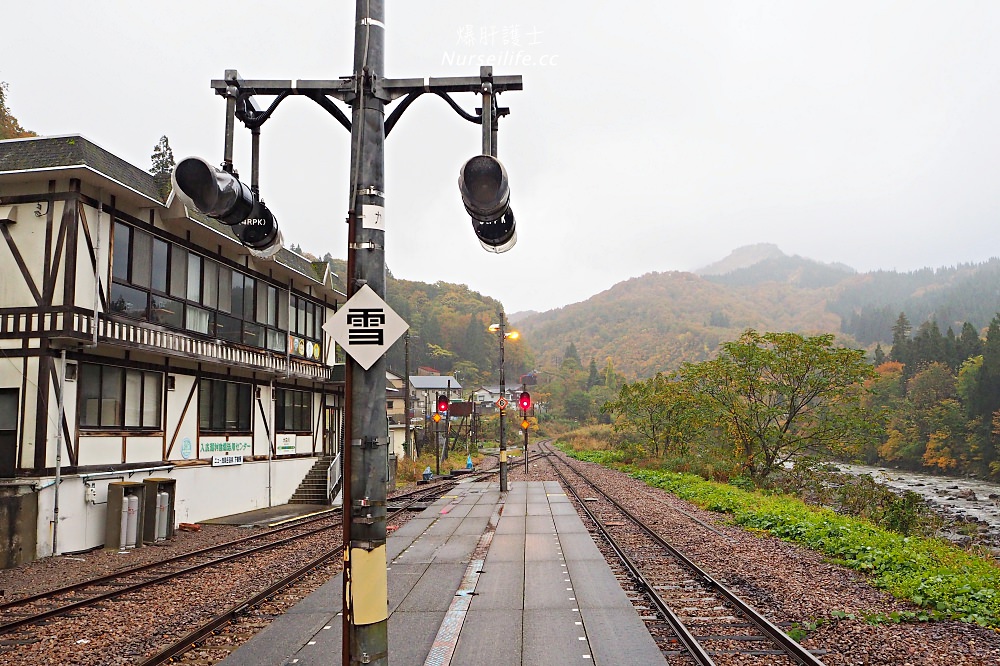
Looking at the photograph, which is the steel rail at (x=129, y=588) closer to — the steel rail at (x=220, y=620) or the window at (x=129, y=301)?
the steel rail at (x=220, y=620)

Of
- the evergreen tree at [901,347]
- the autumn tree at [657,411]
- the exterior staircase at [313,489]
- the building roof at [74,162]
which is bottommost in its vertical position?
the exterior staircase at [313,489]

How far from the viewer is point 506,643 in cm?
757

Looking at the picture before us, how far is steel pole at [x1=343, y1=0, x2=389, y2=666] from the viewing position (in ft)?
15.5

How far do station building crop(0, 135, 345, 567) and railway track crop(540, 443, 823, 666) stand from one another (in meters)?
10.4

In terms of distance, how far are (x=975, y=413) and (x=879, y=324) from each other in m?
117

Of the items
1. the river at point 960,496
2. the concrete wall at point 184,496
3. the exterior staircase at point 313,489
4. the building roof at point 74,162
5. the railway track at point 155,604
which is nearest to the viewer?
the railway track at point 155,604

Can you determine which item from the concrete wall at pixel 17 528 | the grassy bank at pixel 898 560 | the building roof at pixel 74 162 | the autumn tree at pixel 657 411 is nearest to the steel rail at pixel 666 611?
the grassy bank at pixel 898 560

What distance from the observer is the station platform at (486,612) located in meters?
7.18

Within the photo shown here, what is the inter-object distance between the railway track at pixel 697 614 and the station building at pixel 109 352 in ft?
34.1

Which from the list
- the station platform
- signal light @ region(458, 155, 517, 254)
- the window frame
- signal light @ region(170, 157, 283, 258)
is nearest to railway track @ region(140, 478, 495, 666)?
the station platform

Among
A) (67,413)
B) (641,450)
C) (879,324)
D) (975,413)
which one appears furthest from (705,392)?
(879,324)

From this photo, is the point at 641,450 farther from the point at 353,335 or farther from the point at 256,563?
the point at 353,335

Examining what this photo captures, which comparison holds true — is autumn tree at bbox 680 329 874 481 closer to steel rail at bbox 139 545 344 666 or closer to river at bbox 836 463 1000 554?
river at bbox 836 463 1000 554

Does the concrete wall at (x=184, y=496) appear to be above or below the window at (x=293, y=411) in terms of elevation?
below
